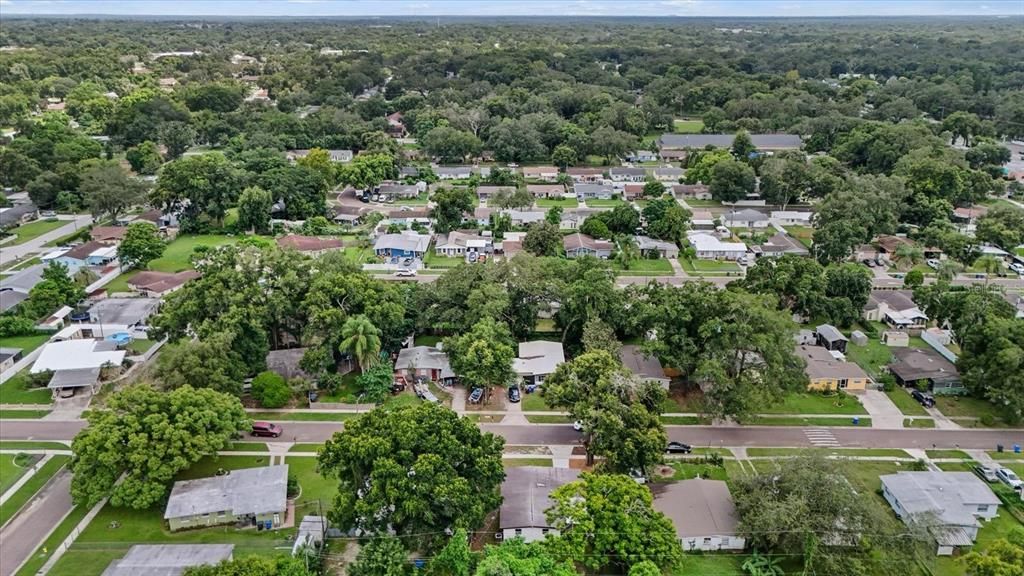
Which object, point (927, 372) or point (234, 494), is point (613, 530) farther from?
point (927, 372)

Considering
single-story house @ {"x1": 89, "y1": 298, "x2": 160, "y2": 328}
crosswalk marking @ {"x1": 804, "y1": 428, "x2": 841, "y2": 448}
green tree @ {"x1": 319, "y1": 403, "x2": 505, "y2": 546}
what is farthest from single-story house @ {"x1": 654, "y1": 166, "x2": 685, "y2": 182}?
green tree @ {"x1": 319, "y1": 403, "x2": 505, "y2": 546}

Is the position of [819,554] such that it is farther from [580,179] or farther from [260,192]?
[580,179]

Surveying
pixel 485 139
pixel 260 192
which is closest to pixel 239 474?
pixel 260 192

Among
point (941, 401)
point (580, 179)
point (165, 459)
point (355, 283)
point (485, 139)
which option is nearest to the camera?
point (165, 459)

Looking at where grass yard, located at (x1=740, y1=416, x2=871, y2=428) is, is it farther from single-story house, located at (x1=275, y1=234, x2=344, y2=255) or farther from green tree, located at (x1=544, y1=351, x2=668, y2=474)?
single-story house, located at (x1=275, y1=234, x2=344, y2=255)

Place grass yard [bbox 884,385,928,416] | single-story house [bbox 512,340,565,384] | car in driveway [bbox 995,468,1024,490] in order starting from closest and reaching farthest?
car in driveway [bbox 995,468,1024,490] → grass yard [bbox 884,385,928,416] → single-story house [bbox 512,340,565,384]

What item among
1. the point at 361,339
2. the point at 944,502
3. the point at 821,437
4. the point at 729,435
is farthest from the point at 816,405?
the point at 361,339
